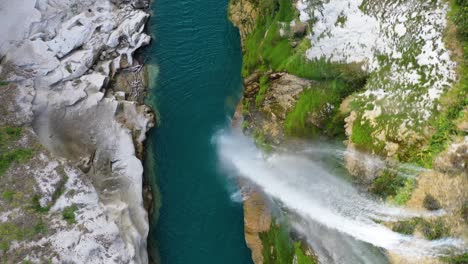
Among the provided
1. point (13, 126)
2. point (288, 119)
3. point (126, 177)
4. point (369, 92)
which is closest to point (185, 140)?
point (126, 177)

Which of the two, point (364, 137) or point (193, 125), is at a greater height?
point (364, 137)

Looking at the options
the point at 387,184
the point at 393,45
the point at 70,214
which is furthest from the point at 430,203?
the point at 70,214

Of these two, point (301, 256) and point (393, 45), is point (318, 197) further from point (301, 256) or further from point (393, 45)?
point (393, 45)

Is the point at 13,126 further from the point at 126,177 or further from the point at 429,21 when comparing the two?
the point at 429,21

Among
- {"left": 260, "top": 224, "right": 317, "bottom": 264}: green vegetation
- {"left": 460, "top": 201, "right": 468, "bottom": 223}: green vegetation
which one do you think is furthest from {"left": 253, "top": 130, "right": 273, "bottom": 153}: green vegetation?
{"left": 460, "top": 201, "right": 468, "bottom": 223}: green vegetation

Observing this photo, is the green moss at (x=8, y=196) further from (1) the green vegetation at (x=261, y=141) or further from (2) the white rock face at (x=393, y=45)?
(2) the white rock face at (x=393, y=45)

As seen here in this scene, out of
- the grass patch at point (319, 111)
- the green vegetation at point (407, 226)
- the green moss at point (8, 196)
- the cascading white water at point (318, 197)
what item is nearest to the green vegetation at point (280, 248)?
the cascading white water at point (318, 197)
